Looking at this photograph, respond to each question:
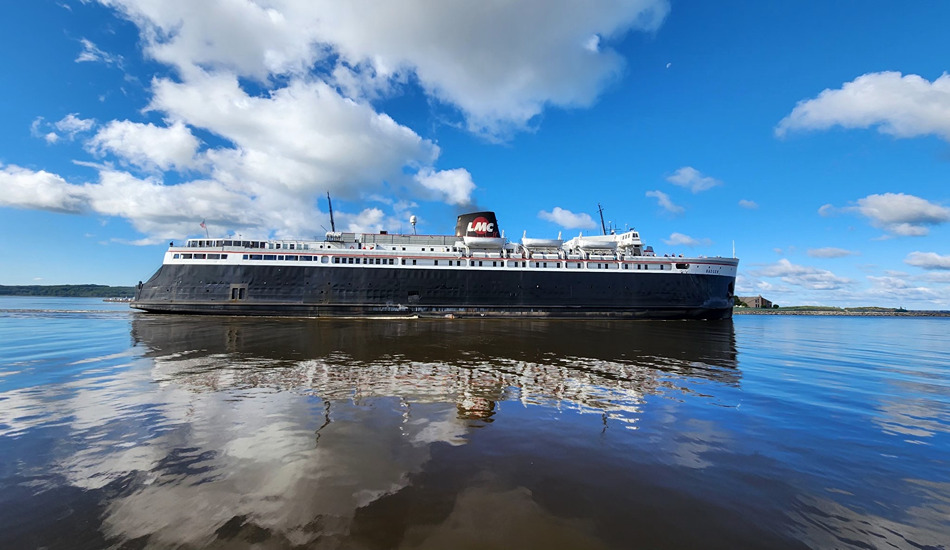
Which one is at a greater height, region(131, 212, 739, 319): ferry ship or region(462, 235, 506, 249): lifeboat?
region(462, 235, 506, 249): lifeboat

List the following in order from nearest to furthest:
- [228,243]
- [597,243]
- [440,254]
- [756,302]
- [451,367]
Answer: [451,367] < [228,243] < [440,254] < [597,243] < [756,302]

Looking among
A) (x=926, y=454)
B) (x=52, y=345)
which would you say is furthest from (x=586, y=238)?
(x=52, y=345)

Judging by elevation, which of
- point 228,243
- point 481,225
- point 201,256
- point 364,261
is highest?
point 481,225

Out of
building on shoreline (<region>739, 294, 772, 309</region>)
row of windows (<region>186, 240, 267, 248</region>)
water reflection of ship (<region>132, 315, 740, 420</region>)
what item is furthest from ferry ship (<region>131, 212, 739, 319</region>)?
building on shoreline (<region>739, 294, 772, 309</region>)

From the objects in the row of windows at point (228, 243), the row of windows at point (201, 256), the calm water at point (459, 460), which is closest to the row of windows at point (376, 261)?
the row of windows at point (201, 256)

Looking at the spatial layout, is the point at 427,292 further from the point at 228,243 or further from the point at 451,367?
the point at 451,367

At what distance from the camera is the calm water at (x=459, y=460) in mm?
3396

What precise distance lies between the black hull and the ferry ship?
105 millimetres

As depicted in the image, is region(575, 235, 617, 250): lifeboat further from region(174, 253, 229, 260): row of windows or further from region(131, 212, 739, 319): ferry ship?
region(174, 253, 229, 260): row of windows

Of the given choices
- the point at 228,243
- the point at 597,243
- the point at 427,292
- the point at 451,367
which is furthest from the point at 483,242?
the point at 451,367

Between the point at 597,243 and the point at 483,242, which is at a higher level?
the point at 597,243

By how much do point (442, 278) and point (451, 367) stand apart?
85.5 ft

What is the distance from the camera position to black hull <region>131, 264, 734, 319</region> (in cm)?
3519

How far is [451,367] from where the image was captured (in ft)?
37.4
